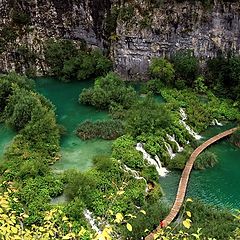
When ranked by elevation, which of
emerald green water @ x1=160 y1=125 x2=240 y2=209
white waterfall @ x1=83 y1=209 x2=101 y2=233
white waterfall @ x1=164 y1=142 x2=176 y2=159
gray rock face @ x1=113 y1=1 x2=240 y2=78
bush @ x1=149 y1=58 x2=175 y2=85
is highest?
gray rock face @ x1=113 y1=1 x2=240 y2=78

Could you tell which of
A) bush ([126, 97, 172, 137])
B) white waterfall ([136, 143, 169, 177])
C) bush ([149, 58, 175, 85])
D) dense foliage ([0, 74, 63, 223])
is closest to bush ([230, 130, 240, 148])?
bush ([126, 97, 172, 137])

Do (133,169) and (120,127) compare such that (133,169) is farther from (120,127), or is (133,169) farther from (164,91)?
(164,91)

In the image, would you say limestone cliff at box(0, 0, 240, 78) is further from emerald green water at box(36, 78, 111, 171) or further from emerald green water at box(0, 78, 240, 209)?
emerald green water at box(0, 78, 240, 209)

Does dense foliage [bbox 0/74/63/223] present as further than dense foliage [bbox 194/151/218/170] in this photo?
No

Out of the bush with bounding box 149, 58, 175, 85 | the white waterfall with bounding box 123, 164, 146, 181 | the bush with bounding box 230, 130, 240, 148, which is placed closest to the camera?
the white waterfall with bounding box 123, 164, 146, 181

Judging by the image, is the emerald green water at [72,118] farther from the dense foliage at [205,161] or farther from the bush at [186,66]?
the bush at [186,66]

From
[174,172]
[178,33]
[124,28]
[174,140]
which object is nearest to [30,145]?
[174,172]

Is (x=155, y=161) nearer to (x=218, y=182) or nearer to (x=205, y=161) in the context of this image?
(x=205, y=161)
